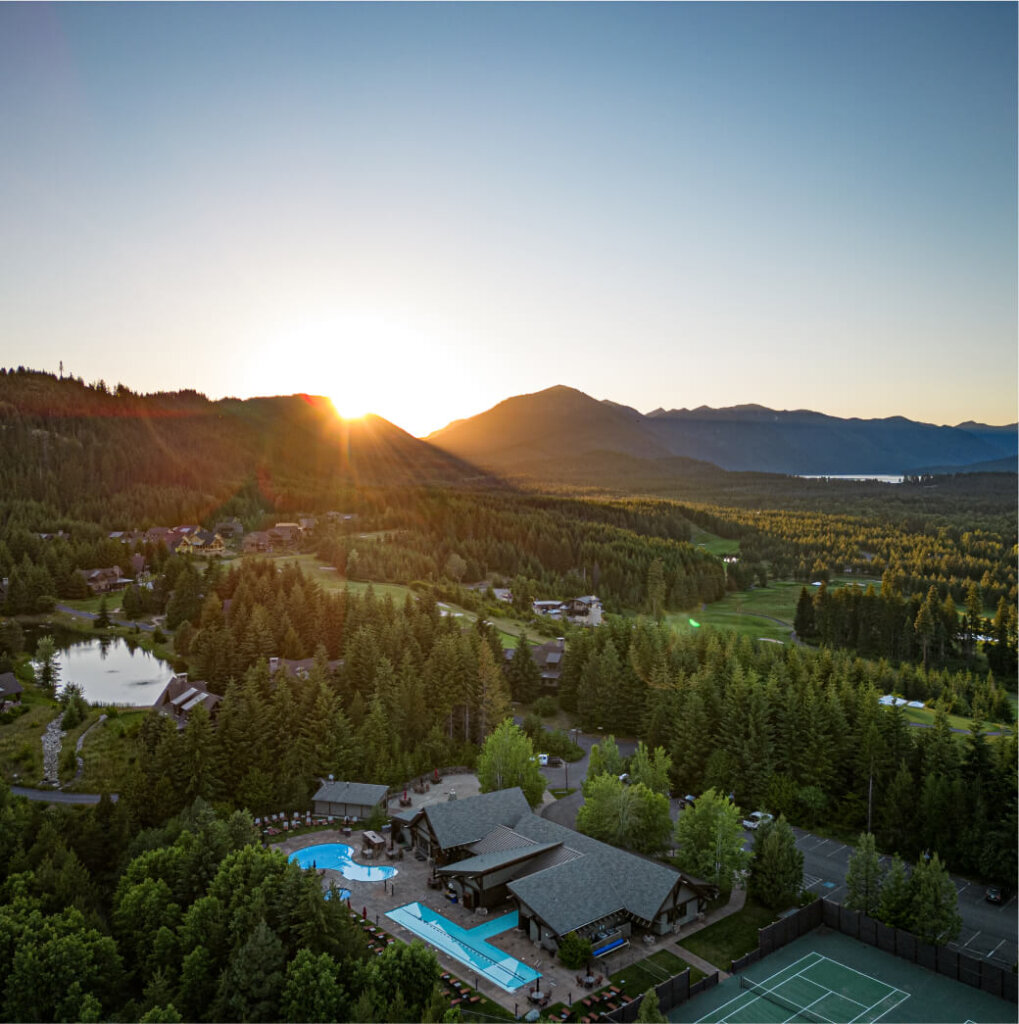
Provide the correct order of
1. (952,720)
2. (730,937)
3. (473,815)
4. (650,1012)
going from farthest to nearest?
(952,720) < (473,815) < (730,937) < (650,1012)

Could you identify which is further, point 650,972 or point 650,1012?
point 650,972

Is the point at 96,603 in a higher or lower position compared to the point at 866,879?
higher

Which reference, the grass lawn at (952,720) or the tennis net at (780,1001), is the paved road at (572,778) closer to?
the tennis net at (780,1001)

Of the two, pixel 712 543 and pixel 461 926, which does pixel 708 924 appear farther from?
pixel 712 543

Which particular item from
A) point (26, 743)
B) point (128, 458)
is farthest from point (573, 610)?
point (128, 458)

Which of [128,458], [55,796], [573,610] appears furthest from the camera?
[128,458]
